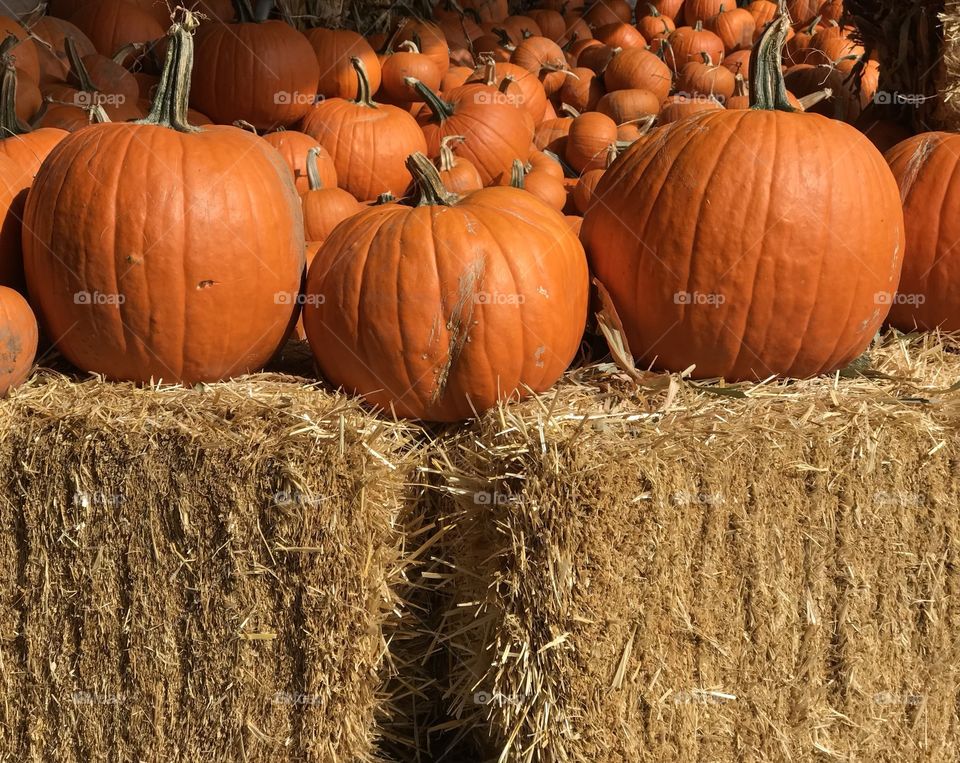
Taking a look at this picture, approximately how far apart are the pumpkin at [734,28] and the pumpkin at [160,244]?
5.32 metres

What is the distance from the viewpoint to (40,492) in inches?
81.5

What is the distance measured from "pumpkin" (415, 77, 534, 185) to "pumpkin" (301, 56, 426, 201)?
0.24 metres

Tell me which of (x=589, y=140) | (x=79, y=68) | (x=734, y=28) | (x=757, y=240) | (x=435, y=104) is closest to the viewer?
(x=757, y=240)

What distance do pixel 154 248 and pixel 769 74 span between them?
66.1 inches

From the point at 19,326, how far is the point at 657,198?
161cm

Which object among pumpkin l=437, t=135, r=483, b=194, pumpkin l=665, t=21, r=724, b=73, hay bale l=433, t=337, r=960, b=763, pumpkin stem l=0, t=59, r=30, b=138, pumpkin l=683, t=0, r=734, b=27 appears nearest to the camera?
hay bale l=433, t=337, r=960, b=763

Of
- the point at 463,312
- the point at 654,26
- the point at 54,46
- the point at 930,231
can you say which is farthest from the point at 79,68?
the point at 654,26

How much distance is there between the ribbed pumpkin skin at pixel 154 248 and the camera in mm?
2150

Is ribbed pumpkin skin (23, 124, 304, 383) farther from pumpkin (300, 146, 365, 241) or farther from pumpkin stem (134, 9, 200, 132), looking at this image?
pumpkin (300, 146, 365, 241)

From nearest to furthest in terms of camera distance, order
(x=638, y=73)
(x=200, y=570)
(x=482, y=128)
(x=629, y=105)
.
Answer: (x=200, y=570) → (x=482, y=128) → (x=629, y=105) → (x=638, y=73)

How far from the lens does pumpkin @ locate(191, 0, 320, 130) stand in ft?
12.7

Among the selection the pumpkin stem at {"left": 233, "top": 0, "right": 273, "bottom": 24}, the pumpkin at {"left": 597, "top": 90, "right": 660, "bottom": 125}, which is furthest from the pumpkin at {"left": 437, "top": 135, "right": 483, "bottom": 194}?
the pumpkin at {"left": 597, "top": 90, "right": 660, "bottom": 125}

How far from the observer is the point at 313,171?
137 inches

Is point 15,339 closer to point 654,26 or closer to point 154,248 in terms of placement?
point 154,248
